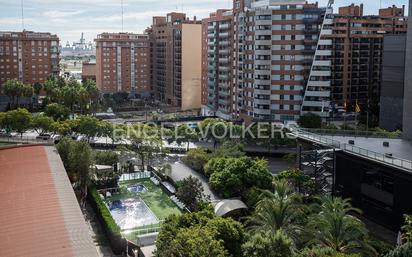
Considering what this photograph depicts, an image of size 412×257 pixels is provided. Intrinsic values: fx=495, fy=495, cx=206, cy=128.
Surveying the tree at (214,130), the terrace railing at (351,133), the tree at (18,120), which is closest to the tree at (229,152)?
the terrace railing at (351,133)

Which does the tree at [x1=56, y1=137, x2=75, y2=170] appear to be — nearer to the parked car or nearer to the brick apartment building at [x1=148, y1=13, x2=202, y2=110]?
the parked car

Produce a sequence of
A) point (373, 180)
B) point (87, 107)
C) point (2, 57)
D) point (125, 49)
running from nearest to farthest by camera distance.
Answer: point (373, 180) < point (87, 107) < point (2, 57) < point (125, 49)

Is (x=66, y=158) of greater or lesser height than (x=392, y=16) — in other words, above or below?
below

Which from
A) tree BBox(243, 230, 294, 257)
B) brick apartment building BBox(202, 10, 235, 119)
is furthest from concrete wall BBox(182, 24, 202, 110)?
tree BBox(243, 230, 294, 257)

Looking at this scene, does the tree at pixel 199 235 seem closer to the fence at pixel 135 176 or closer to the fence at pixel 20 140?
the fence at pixel 135 176

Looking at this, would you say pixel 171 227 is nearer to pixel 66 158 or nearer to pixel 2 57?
pixel 66 158

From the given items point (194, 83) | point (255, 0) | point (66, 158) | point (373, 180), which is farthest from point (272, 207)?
point (194, 83)
